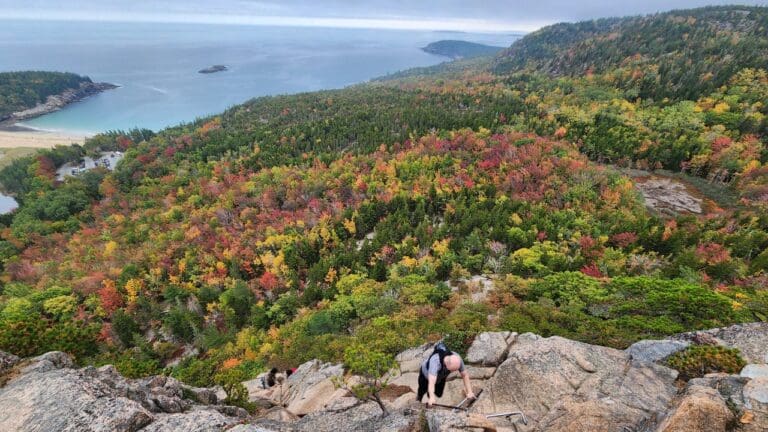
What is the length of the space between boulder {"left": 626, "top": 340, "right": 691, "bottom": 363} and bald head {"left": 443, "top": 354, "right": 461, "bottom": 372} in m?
6.12

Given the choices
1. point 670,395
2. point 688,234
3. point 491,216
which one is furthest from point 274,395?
point 688,234

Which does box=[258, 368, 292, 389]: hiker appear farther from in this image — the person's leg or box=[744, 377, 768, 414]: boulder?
box=[744, 377, 768, 414]: boulder

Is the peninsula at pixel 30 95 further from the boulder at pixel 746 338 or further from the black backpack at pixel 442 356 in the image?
the boulder at pixel 746 338

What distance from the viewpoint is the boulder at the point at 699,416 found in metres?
6.47

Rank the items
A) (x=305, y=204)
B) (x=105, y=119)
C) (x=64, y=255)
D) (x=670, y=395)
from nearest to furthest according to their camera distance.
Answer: (x=670, y=395) < (x=305, y=204) < (x=64, y=255) < (x=105, y=119)

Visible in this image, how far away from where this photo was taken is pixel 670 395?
371 inches

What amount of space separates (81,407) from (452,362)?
970 cm

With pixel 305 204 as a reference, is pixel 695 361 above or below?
above

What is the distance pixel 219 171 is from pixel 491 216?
54.1 m

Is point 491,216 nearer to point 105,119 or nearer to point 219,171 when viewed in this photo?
point 219,171

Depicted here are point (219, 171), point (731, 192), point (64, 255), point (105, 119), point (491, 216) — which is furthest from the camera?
point (105, 119)

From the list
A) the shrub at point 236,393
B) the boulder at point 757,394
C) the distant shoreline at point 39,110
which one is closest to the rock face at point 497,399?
the boulder at point 757,394

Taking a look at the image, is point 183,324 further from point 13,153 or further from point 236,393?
point 13,153

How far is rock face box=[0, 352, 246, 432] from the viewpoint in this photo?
8891mm
